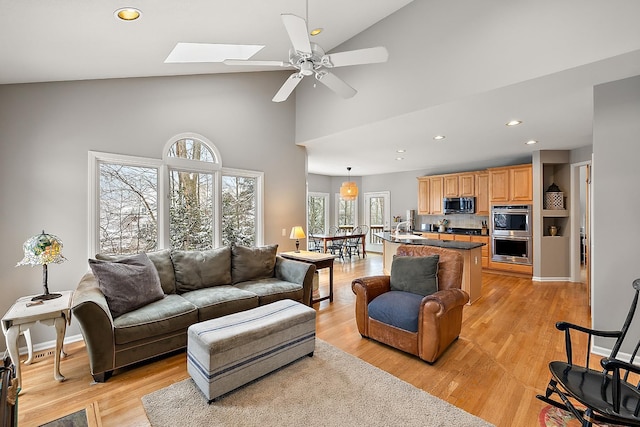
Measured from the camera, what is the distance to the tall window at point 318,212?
30.8 ft

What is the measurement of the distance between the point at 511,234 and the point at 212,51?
20.9 ft

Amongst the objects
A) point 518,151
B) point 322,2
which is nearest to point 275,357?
point 322,2

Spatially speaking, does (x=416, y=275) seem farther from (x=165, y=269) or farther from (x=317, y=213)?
(x=317, y=213)

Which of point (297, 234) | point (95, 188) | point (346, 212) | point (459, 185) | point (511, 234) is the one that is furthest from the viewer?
point (346, 212)

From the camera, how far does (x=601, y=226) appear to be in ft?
9.07

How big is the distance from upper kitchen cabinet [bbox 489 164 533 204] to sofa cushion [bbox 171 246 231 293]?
18.8ft

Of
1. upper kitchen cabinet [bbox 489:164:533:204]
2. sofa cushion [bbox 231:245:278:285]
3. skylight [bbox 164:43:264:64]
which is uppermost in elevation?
skylight [bbox 164:43:264:64]

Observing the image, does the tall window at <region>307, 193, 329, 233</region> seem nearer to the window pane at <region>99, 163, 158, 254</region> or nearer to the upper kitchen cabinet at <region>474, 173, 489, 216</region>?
the upper kitchen cabinet at <region>474, 173, 489, 216</region>

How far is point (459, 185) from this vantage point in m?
6.96

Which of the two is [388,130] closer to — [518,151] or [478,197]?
[518,151]

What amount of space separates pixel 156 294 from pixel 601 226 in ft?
14.7

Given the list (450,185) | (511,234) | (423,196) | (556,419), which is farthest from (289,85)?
(423,196)

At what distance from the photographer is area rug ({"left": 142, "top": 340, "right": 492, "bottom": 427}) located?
1.88m

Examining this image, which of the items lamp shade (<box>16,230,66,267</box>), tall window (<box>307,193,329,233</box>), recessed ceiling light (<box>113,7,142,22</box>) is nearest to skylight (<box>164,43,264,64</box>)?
recessed ceiling light (<box>113,7,142,22</box>)
